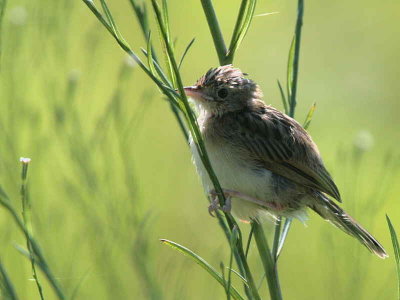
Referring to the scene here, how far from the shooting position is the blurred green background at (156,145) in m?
3.60

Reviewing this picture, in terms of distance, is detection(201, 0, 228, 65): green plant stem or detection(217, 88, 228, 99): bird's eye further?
detection(217, 88, 228, 99): bird's eye

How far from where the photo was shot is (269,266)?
8.29ft

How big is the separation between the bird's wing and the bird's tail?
107 millimetres

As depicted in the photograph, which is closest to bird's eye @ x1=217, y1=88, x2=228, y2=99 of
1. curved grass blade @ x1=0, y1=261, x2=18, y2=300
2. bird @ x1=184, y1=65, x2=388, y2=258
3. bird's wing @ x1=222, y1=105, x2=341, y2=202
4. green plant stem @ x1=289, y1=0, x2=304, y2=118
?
bird @ x1=184, y1=65, x2=388, y2=258

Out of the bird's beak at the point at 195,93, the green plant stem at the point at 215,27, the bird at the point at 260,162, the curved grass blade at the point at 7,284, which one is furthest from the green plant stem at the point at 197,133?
the bird's beak at the point at 195,93

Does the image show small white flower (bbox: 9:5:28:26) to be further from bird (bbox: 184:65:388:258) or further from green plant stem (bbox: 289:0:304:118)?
green plant stem (bbox: 289:0:304:118)

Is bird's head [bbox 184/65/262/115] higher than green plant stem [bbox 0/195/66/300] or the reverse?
higher

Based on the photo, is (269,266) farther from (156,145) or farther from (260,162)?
(156,145)

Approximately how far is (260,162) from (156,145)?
3.81m

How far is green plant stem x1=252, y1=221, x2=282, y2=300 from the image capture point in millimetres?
2490

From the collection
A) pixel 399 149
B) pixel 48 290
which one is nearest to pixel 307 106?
pixel 399 149

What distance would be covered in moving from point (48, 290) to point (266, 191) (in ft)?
10.1

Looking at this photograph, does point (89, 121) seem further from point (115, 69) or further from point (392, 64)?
point (392, 64)

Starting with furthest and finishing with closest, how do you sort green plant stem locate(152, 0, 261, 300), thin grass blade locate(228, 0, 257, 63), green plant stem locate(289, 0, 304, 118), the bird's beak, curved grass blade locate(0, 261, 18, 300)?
the bird's beak < green plant stem locate(289, 0, 304, 118) < thin grass blade locate(228, 0, 257, 63) < curved grass blade locate(0, 261, 18, 300) < green plant stem locate(152, 0, 261, 300)
